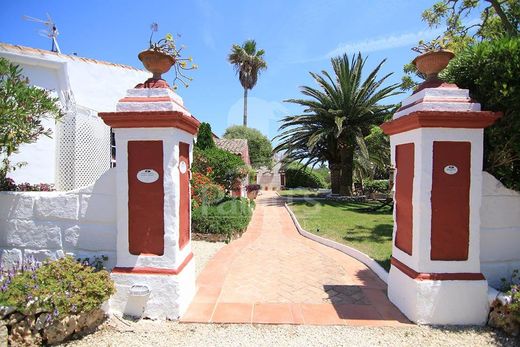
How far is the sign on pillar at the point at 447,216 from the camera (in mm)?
4047

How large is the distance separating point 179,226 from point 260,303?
1.72 m

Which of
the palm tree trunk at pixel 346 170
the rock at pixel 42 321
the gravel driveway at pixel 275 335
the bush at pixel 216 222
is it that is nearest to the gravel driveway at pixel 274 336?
the gravel driveway at pixel 275 335

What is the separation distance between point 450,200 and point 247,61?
3625 cm

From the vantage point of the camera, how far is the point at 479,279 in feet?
13.5

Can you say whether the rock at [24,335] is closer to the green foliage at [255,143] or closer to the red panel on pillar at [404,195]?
the red panel on pillar at [404,195]

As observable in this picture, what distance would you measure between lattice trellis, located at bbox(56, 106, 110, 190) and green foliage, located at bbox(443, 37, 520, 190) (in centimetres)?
949

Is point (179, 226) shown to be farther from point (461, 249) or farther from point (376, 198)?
point (376, 198)

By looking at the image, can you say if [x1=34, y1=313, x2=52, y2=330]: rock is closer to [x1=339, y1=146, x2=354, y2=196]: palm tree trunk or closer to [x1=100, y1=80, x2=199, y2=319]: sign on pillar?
[x1=100, y1=80, x2=199, y2=319]: sign on pillar

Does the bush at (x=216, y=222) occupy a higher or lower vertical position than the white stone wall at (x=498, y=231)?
lower

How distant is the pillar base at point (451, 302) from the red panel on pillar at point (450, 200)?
1.20 ft

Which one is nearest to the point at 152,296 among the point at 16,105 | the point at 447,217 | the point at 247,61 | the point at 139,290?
the point at 139,290

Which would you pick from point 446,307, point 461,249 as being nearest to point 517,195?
point 461,249

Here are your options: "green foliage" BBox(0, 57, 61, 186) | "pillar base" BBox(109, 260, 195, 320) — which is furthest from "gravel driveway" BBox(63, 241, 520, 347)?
"green foliage" BBox(0, 57, 61, 186)

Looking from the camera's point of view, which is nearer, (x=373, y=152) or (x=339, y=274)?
(x=339, y=274)
